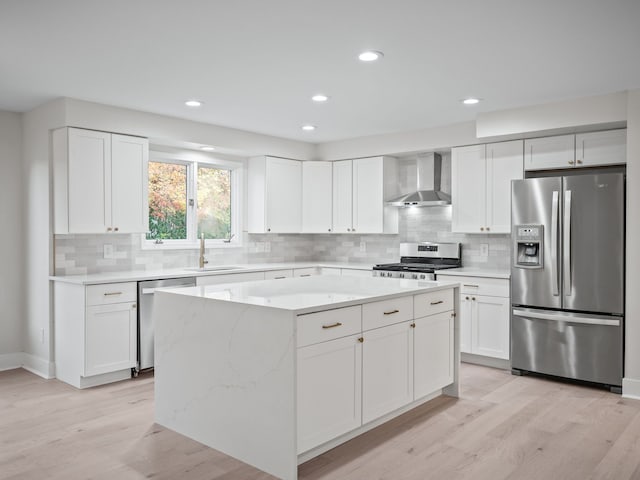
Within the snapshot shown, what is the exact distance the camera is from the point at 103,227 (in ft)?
15.1

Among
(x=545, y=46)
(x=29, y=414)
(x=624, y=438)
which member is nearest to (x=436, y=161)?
(x=545, y=46)

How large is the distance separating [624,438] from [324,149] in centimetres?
459

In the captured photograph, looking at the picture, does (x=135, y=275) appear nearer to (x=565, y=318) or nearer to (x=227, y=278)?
(x=227, y=278)

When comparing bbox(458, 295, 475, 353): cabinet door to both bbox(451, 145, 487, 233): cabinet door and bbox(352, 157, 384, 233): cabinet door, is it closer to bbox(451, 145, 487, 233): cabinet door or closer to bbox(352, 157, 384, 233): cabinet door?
bbox(451, 145, 487, 233): cabinet door

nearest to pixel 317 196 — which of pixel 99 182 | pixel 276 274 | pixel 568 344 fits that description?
pixel 276 274

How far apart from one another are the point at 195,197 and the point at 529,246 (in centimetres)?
356

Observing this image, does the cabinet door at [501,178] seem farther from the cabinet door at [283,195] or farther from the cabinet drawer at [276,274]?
the cabinet door at [283,195]

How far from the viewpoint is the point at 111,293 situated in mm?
4340

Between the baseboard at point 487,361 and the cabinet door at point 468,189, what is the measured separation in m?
1.26

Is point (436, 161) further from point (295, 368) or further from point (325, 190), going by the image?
point (295, 368)

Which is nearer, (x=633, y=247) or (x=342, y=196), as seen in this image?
(x=633, y=247)

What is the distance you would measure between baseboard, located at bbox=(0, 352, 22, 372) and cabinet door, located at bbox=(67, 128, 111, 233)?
59.0 inches

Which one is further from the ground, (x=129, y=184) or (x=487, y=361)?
(x=129, y=184)

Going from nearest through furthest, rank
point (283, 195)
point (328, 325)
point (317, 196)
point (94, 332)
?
point (328, 325) → point (94, 332) → point (283, 195) → point (317, 196)
